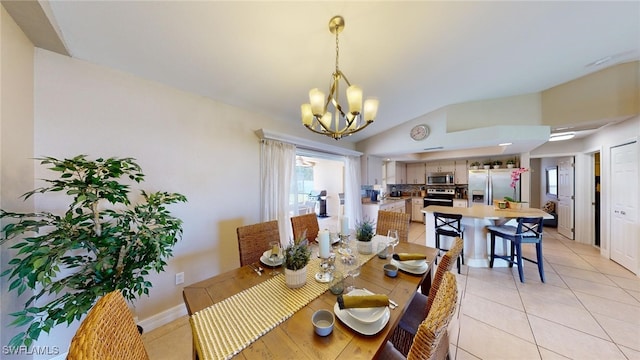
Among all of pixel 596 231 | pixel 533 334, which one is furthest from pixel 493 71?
pixel 596 231

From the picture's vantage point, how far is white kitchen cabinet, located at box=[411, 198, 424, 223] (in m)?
6.16

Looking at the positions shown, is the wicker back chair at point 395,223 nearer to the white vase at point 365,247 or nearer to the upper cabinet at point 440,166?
the white vase at point 365,247

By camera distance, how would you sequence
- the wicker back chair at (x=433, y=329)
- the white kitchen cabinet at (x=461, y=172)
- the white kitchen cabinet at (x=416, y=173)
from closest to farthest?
the wicker back chair at (x=433, y=329)
the white kitchen cabinet at (x=461, y=172)
the white kitchen cabinet at (x=416, y=173)

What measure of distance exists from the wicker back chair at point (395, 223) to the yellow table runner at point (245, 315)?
1407 mm

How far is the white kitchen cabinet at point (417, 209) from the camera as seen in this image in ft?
20.2

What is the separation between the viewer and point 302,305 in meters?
1.11

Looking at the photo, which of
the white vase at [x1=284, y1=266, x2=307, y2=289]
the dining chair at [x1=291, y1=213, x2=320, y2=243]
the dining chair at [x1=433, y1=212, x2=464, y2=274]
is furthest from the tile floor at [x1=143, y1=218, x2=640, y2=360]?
the dining chair at [x1=291, y1=213, x2=320, y2=243]

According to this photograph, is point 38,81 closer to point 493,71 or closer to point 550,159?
point 493,71

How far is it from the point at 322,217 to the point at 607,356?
4472 millimetres

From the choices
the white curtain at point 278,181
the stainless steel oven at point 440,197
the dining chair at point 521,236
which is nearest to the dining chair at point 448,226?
the dining chair at point 521,236

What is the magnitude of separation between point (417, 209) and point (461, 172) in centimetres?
160

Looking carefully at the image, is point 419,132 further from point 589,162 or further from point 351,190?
point 589,162

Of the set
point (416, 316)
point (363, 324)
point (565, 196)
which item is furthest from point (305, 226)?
point (565, 196)

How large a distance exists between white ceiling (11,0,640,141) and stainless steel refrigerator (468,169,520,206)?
2.58m
